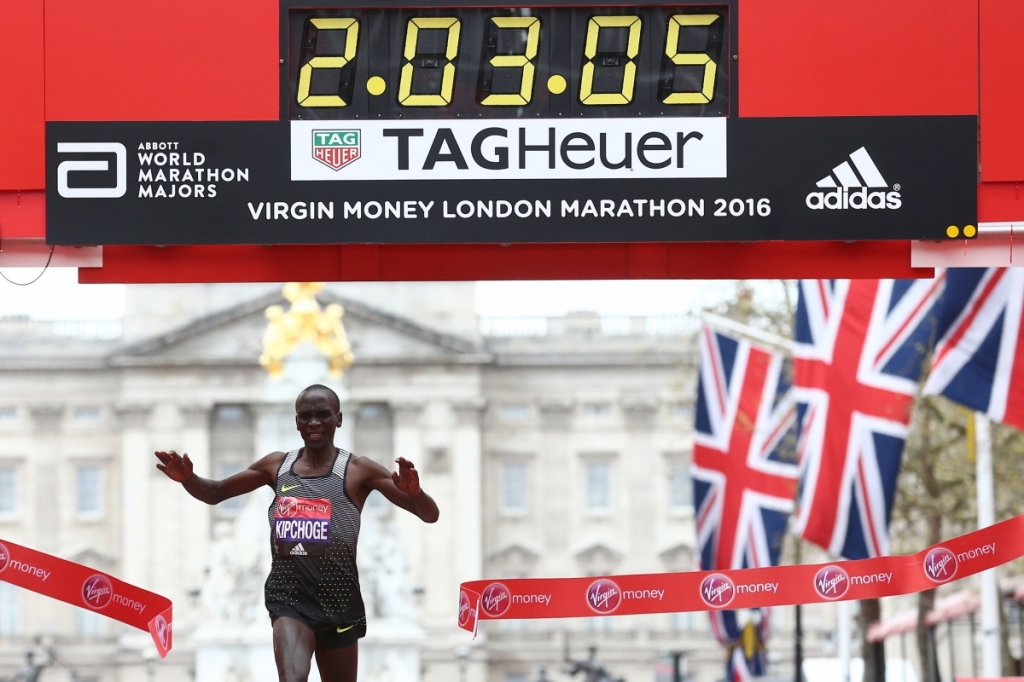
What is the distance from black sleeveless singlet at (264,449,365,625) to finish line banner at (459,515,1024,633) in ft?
16.1

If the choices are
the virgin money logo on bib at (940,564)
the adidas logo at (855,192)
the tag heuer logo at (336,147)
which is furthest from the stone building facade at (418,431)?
the tag heuer logo at (336,147)

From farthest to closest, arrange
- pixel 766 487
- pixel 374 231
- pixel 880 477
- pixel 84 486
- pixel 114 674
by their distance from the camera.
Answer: pixel 84 486, pixel 114 674, pixel 766 487, pixel 880 477, pixel 374 231

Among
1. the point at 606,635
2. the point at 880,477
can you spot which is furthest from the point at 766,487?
the point at 606,635

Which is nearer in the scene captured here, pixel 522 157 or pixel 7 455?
pixel 522 157

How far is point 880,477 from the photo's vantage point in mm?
22250

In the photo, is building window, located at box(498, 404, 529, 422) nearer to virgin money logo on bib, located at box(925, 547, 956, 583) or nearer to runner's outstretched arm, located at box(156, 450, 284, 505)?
virgin money logo on bib, located at box(925, 547, 956, 583)

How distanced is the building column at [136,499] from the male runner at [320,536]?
83.6m

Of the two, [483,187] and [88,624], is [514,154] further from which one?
[88,624]

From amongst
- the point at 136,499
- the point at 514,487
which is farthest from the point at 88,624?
the point at 514,487

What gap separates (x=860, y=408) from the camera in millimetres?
22609

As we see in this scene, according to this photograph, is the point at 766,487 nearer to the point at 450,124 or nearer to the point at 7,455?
the point at 450,124

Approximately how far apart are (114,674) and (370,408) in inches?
705

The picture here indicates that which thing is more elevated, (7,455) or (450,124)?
(7,455)

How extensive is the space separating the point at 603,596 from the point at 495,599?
109 cm
